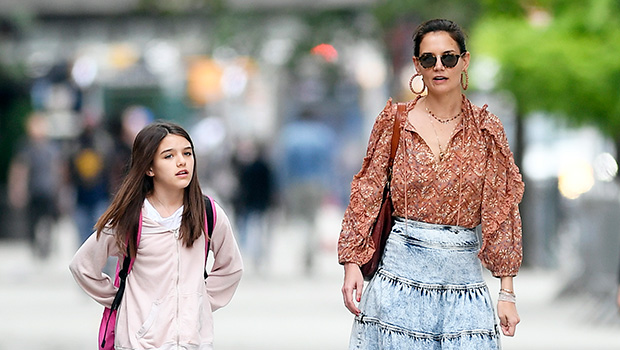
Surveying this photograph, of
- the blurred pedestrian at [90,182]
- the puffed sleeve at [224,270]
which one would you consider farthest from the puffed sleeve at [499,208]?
the blurred pedestrian at [90,182]

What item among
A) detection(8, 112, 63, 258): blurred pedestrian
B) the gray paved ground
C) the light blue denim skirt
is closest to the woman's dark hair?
the light blue denim skirt

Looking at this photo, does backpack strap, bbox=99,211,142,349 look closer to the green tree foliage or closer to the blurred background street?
the blurred background street

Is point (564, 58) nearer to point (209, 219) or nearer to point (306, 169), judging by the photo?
point (306, 169)

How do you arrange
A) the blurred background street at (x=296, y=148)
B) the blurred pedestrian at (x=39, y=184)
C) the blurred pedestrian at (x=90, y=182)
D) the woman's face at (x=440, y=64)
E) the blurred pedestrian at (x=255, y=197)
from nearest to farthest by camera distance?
the woman's face at (x=440, y=64) < the blurred background street at (x=296, y=148) < the blurred pedestrian at (x=90, y=182) < the blurred pedestrian at (x=255, y=197) < the blurred pedestrian at (x=39, y=184)

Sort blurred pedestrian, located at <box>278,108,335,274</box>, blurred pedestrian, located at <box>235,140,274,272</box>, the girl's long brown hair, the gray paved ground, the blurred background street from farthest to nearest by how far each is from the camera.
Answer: blurred pedestrian, located at <box>235,140,274,272</box> < blurred pedestrian, located at <box>278,108,335,274</box> < the blurred background street < the gray paved ground < the girl's long brown hair

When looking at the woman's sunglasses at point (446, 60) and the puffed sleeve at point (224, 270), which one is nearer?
the woman's sunglasses at point (446, 60)

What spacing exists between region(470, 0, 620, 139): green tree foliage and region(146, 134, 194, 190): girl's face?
7461mm

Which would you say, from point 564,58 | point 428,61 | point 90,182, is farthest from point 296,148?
point 428,61

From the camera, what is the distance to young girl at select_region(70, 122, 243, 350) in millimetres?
5473

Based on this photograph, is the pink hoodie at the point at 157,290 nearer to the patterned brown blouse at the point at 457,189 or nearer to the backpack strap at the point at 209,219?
the backpack strap at the point at 209,219

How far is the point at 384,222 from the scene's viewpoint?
549 cm

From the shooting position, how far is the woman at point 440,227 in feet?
17.4

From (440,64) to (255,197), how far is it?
13251 millimetres

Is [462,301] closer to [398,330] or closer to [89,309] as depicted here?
[398,330]
